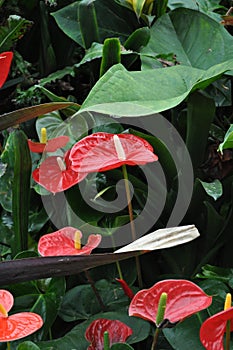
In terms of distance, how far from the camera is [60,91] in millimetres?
1009

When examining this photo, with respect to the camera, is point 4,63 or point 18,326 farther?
point 4,63

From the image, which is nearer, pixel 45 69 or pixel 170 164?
pixel 170 164

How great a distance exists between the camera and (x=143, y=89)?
617 millimetres

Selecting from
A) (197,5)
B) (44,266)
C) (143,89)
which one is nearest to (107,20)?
(197,5)

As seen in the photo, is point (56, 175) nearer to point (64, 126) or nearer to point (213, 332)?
point (64, 126)

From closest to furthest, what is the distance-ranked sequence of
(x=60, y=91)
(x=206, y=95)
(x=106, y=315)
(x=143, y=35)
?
(x=106, y=315)
(x=206, y=95)
(x=143, y=35)
(x=60, y=91)

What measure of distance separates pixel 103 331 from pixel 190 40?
46cm

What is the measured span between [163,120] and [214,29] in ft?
0.54

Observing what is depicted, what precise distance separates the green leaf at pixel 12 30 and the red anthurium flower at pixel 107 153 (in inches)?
15.2

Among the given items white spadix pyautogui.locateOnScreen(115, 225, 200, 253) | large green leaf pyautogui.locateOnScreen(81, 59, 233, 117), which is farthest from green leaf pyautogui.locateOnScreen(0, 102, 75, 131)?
white spadix pyautogui.locateOnScreen(115, 225, 200, 253)

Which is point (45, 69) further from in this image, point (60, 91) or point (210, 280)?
point (210, 280)

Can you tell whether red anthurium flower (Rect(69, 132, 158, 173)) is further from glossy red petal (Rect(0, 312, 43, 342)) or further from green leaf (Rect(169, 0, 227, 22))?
green leaf (Rect(169, 0, 227, 22))

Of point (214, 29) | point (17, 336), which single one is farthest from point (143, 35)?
point (17, 336)

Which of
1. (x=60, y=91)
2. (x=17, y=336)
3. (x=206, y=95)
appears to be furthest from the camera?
(x=60, y=91)
